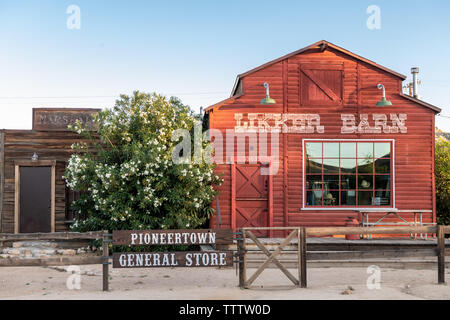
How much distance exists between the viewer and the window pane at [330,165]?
13.8 m

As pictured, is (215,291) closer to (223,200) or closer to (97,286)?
(97,286)

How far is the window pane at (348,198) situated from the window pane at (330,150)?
3.58ft

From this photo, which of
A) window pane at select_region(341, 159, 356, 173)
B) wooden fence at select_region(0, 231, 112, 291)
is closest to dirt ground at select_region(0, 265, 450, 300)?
wooden fence at select_region(0, 231, 112, 291)

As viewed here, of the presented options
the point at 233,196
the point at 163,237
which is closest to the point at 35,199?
the point at 233,196

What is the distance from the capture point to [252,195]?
13.8m

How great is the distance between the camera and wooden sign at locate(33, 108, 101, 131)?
14938 mm

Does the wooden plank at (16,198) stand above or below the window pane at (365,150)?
below

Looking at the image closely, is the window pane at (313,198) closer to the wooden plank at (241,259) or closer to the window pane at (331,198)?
the window pane at (331,198)

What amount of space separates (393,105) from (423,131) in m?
1.15

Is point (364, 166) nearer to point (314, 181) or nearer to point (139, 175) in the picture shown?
point (314, 181)

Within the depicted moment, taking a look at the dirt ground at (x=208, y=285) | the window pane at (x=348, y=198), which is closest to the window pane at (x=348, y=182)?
the window pane at (x=348, y=198)

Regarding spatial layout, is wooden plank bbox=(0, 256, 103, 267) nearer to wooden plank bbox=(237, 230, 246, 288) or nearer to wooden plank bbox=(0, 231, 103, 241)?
wooden plank bbox=(0, 231, 103, 241)

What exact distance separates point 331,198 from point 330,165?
3.10ft

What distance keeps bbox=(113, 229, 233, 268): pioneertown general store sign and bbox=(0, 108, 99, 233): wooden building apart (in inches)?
263
